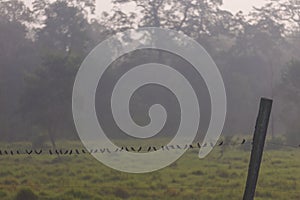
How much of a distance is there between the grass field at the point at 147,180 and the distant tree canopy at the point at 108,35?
12003 millimetres

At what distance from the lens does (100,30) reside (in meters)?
56.4

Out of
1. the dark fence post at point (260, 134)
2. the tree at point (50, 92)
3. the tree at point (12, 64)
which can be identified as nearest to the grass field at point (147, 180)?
the dark fence post at point (260, 134)

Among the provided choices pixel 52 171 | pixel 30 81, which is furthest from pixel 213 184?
pixel 30 81

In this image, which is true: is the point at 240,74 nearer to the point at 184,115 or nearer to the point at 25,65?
the point at 184,115

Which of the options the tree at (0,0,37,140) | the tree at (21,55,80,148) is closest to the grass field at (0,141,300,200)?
the tree at (21,55,80,148)

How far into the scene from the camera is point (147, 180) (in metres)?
14.8

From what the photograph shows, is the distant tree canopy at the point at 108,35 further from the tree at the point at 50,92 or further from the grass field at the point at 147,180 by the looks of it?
the grass field at the point at 147,180

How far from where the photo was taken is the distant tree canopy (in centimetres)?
3384

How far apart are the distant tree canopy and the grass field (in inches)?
473

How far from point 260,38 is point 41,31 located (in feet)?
57.5

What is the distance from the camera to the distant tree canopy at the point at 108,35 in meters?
33.8

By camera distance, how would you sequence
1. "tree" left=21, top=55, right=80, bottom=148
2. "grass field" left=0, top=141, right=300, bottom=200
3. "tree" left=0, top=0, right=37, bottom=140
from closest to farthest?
"grass field" left=0, top=141, right=300, bottom=200 < "tree" left=21, top=55, right=80, bottom=148 < "tree" left=0, top=0, right=37, bottom=140

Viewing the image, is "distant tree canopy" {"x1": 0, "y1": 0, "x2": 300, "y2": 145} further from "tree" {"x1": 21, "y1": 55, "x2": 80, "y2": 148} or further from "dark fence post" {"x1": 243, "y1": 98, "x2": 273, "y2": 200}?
"dark fence post" {"x1": 243, "y1": 98, "x2": 273, "y2": 200}

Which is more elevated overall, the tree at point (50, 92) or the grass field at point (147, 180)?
the tree at point (50, 92)
